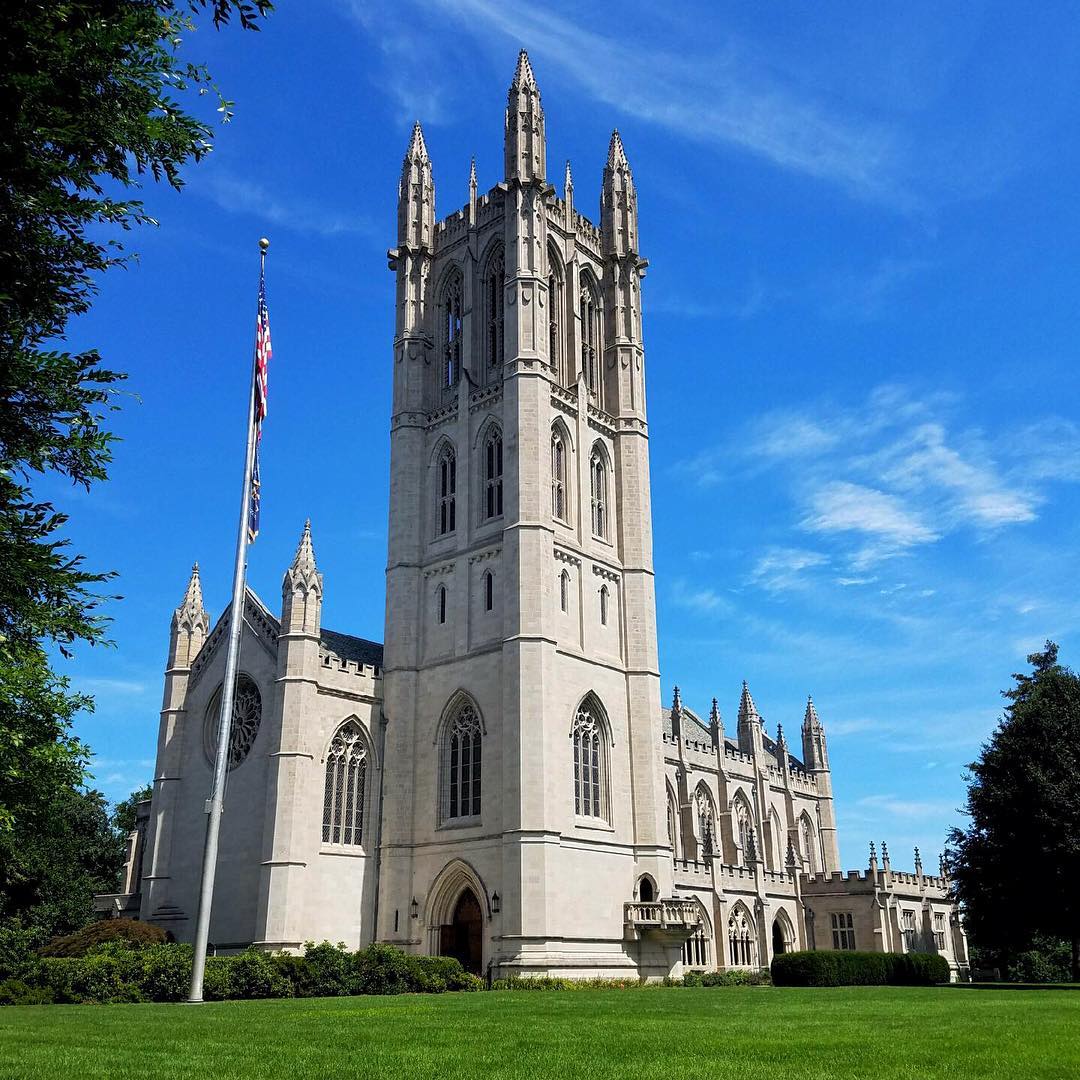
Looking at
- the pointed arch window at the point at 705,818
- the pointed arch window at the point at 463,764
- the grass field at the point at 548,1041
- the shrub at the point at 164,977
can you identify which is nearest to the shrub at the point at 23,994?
the shrub at the point at 164,977

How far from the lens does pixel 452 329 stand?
167 ft

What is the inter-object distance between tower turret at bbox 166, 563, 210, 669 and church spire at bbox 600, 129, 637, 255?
2577 centimetres

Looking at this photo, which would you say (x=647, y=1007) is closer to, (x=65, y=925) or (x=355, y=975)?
(x=355, y=975)

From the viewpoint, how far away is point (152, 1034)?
53.6ft

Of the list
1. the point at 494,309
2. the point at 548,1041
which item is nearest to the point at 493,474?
the point at 494,309

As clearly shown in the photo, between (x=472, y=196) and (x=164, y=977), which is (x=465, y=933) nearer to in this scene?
(x=164, y=977)

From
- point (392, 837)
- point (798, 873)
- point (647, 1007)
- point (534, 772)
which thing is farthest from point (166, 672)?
point (798, 873)

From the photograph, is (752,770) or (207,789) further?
(752,770)

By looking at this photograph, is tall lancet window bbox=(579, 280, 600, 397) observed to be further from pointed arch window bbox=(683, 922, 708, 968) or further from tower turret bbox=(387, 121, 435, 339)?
pointed arch window bbox=(683, 922, 708, 968)

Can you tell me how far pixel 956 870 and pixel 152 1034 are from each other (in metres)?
32.5

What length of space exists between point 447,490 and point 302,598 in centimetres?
912

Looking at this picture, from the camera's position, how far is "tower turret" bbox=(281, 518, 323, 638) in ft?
137

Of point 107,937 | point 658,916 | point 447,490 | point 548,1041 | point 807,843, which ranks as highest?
point 447,490

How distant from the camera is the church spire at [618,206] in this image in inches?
2099
